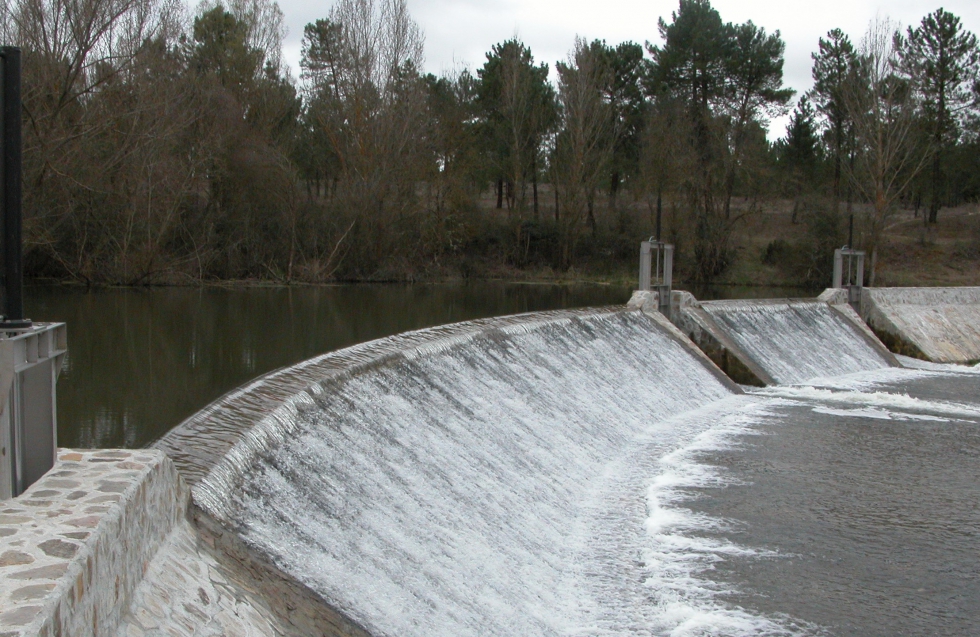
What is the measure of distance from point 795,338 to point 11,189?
1624cm

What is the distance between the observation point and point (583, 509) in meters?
8.16

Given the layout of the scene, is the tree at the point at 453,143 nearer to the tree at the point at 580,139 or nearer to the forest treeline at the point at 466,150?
the forest treeline at the point at 466,150

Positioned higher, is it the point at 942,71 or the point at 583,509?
the point at 942,71

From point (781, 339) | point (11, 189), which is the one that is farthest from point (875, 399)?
point (11, 189)

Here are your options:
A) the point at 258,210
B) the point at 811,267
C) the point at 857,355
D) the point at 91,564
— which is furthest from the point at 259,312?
the point at 811,267

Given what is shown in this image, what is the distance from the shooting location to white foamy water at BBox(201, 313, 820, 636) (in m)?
5.16

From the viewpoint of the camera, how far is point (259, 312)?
21438mm

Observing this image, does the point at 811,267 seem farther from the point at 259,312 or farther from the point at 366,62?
the point at 259,312

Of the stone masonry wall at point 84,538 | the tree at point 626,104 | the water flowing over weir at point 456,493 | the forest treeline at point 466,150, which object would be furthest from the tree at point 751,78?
the stone masonry wall at point 84,538

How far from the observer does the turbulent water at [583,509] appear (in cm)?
541

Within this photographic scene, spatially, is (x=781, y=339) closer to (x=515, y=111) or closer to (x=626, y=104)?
(x=515, y=111)

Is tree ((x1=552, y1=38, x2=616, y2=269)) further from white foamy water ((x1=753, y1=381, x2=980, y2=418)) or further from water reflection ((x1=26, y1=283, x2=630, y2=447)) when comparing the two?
white foamy water ((x1=753, y1=381, x2=980, y2=418))

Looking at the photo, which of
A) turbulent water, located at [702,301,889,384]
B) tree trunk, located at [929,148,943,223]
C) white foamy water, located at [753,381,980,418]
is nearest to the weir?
turbulent water, located at [702,301,889,384]

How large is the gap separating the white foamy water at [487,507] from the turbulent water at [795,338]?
5.75 meters
